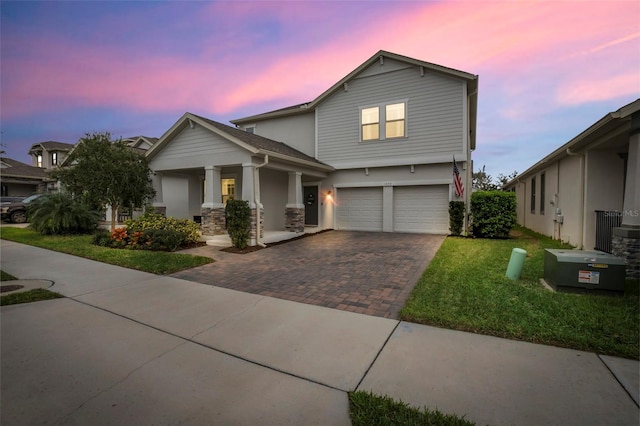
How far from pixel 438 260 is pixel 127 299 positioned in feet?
22.1

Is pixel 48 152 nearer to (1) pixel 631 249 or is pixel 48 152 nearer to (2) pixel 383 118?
(2) pixel 383 118

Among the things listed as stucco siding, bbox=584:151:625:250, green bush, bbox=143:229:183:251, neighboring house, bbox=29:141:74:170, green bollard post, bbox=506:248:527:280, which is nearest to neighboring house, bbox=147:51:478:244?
green bush, bbox=143:229:183:251

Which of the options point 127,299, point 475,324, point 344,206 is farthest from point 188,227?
point 475,324

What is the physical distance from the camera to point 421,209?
12.7m

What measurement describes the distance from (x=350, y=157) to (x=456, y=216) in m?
5.35

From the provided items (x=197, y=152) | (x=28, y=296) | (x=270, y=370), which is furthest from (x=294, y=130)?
(x=270, y=370)

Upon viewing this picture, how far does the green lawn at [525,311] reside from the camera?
323 cm

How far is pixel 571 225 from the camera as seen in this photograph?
9211mm

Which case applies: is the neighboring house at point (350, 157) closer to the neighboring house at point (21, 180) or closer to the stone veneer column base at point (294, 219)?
the stone veneer column base at point (294, 219)

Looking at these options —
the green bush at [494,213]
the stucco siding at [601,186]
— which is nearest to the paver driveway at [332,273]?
the green bush at [494,213]

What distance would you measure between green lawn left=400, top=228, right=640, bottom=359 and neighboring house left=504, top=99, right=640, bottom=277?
1435 millimetres

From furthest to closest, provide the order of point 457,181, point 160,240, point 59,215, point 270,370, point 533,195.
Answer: point 533,195 < point 59,215 < point 457,181 < point 160,240 < point 270,370

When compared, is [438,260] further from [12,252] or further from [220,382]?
[12,252]

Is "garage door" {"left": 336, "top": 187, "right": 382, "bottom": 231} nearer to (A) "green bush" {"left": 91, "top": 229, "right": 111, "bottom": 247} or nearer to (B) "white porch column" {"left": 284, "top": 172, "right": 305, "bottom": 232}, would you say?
(B) "white porch column" {"left": 284, "top": 172, "right": 305, "bottom": 232}
